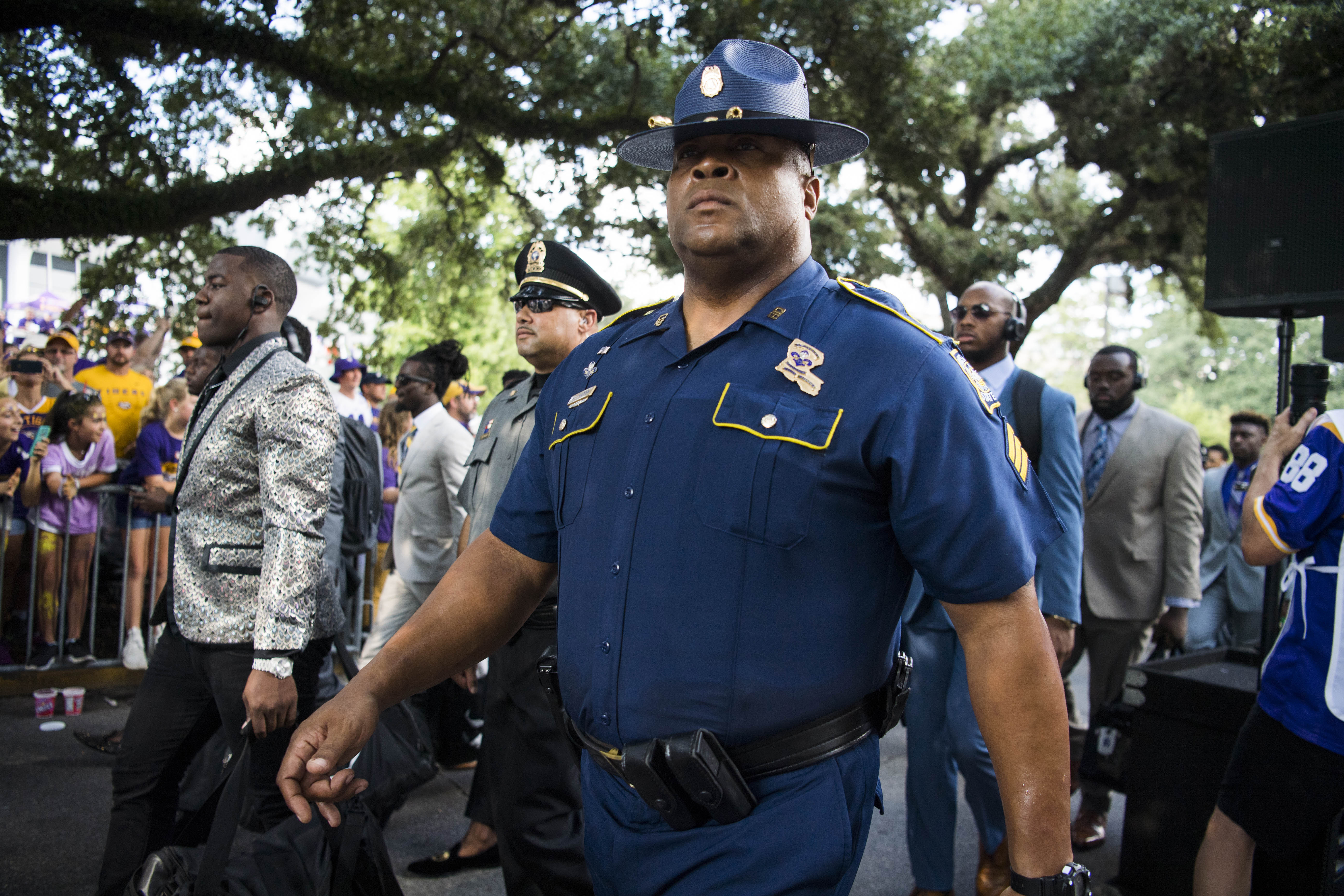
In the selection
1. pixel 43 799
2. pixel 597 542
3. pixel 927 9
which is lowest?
pixel 43 799

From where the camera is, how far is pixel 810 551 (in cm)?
163

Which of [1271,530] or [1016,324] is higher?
[1016,324]

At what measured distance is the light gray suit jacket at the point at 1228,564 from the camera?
682 cm

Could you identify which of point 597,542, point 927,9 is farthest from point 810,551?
point 927,9

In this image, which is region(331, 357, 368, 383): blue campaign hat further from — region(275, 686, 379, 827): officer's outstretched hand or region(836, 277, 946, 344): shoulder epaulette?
region(836, 277, 946, 344): shoulder epaulette

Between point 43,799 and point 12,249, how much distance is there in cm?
2144

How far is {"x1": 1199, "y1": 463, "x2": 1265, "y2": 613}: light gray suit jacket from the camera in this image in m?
6.82

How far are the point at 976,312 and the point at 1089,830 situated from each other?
253 centimetres

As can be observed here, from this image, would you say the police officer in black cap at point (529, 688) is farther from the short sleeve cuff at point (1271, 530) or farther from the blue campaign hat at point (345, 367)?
the blue campaign hat at point (345, 367)

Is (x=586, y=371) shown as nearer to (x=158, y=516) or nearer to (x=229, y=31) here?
(x=158, y=516)

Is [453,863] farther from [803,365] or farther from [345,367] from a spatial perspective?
[345,367]

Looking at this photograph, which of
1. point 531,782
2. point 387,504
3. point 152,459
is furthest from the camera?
point 387,504

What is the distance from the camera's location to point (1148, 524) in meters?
4.97

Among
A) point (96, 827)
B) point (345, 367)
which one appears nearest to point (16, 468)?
point (345, 367)
